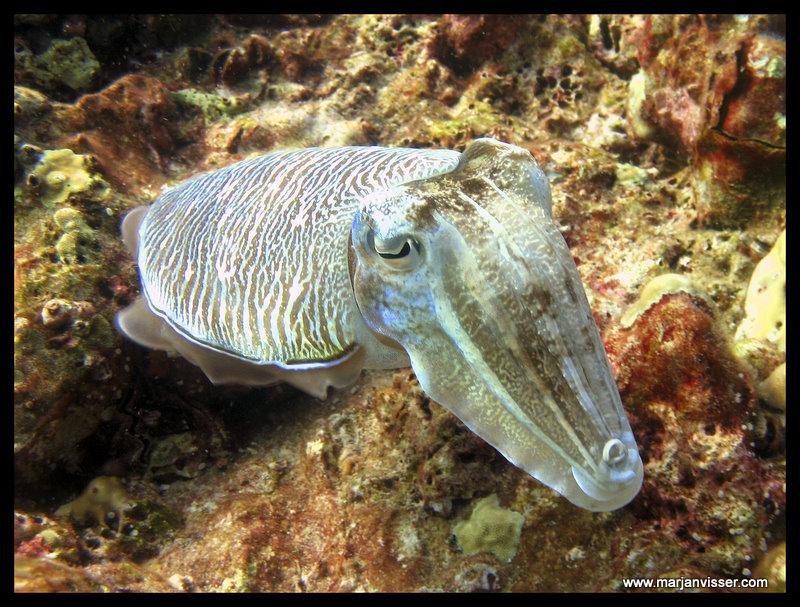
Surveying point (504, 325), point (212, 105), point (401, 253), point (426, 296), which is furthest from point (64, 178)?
point (504, 325)

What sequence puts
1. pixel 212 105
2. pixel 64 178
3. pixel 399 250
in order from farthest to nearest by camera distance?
1. pixel 212 105
2. pixel 64 178
3. pixel 399 250

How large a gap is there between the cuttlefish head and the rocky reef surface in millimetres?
900

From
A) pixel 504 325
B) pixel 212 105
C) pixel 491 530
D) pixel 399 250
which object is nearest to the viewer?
pixel 504 325

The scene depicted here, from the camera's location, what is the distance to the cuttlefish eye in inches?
81.7

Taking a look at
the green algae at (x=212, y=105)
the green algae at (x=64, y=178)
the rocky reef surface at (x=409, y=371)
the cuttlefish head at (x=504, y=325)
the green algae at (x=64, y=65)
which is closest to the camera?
the cuttlefish head at (x=504, y=325)

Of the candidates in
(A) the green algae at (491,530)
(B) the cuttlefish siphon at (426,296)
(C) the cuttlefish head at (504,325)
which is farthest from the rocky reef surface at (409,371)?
(C) the cuttlefish head at (504,325)

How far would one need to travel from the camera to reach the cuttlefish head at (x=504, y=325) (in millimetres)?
1929

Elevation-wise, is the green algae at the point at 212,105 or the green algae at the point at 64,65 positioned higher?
the green algae at the point at 64,65

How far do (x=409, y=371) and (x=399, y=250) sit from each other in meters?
1.42

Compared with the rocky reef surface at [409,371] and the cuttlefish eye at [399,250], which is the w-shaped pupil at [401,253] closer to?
the cuttlefish eye at [399,250]

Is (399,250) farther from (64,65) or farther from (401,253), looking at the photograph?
(64,65)

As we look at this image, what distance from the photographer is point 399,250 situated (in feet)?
6.90

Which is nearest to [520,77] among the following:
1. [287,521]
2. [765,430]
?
[765,430]

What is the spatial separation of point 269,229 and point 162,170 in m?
3.14
